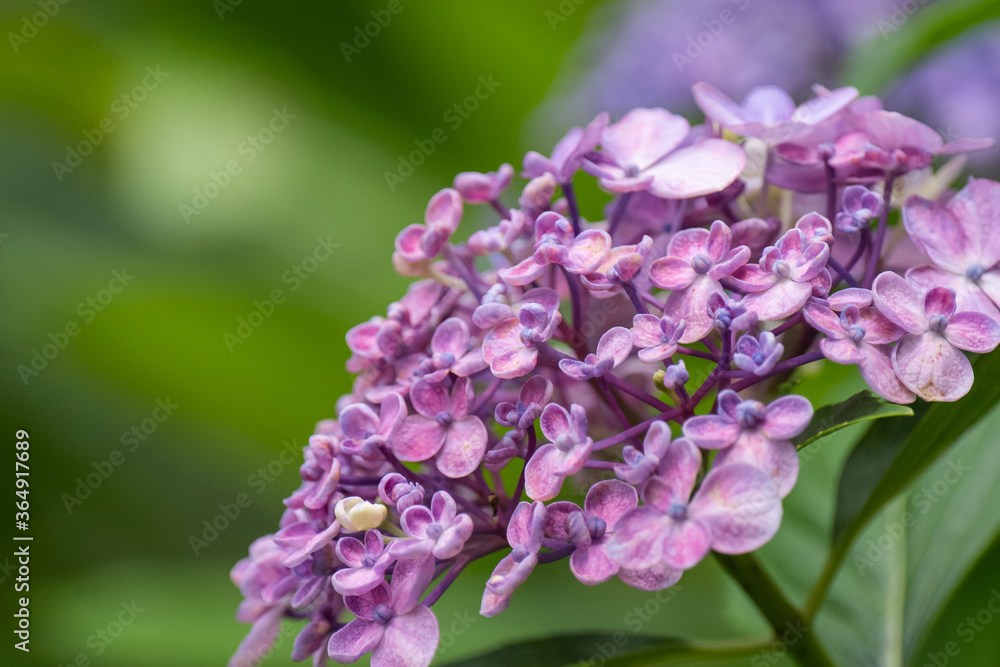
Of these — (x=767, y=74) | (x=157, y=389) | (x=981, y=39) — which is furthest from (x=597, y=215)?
(x=157, y=389)

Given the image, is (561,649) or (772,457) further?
(561,649)

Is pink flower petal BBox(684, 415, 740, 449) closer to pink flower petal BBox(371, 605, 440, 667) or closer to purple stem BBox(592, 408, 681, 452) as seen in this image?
purple stem BBox(592, 408, 681, 452)

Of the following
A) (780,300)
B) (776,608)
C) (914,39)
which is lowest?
(776,608)

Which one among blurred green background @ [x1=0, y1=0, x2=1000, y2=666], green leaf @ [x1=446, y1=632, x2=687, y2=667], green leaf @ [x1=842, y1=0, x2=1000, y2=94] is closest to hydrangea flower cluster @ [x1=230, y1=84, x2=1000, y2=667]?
green leaf @ [x1=446, y1=632, x2=687, y2=667]

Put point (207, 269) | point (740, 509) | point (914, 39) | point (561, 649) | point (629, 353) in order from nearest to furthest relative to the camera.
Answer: point (740, 509) → point (629, 353) → point (561, 649) → point (914, 39) → point (207, 269)

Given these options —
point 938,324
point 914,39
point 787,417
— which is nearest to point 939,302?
point 938,324

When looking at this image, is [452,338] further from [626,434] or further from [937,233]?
[937,233]

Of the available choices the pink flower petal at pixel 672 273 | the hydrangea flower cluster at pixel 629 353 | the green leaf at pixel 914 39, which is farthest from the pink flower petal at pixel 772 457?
the green leaf at pixel 914 39

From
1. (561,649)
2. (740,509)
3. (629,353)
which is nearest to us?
(740,509)
